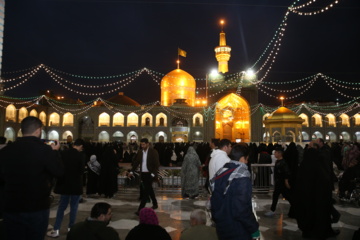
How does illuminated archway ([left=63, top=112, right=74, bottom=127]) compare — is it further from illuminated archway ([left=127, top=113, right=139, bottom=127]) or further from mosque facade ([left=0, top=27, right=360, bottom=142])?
illuminated archway ([left=127, top=113, right=139, bottom=127])

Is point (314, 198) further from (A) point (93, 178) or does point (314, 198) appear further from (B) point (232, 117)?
(B) point (232, 117)

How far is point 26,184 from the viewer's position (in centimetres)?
231

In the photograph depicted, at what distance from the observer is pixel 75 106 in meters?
36.2

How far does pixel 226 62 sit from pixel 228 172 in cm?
3580

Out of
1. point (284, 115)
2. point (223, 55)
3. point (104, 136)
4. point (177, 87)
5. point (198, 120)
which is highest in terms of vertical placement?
point (223, 55)

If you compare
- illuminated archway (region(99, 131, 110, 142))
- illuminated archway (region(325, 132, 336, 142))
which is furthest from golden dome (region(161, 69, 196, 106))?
illuminated archway (region(325, 132, 336, 142))

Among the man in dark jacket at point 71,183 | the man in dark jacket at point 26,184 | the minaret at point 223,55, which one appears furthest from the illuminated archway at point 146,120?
the man in dark jacket at point 26,184

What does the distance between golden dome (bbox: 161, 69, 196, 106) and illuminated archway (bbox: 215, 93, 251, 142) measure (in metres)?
4.71

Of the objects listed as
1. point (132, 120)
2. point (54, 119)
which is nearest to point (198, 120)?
point (132, 120)

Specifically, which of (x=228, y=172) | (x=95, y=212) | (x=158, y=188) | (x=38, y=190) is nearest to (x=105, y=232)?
(x=95, y=212)

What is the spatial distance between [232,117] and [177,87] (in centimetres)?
804

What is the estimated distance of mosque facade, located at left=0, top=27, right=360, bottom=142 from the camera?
112 feet

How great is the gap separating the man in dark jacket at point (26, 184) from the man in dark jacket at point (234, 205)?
1.42 metres

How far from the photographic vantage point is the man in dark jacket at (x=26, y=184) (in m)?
2.29
